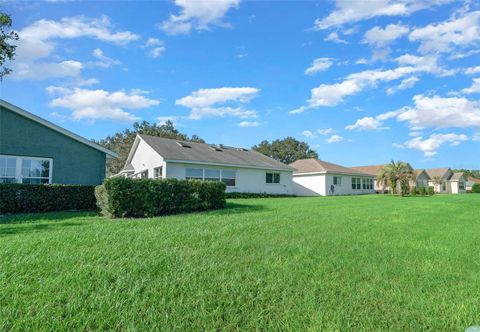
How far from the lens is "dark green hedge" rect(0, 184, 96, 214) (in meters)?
12.0

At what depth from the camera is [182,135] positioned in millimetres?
52188

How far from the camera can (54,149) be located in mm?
15883

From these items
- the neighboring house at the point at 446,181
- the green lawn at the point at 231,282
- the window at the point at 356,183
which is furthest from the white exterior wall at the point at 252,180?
the neighboring house at the point at 446,181

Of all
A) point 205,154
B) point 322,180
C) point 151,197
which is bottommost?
point 151,197

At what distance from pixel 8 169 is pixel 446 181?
215 feet

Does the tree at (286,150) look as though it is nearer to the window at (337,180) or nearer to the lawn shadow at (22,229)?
the window at (337,180)

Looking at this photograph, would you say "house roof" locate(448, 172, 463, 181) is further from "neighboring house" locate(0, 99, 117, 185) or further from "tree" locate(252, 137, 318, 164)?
"neighboring house" locate(0, 99, 117, 185)

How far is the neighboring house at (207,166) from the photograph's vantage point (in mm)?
23281

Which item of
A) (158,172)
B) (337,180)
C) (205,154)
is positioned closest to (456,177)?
(337,180)

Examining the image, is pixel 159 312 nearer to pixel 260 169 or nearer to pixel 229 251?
pixel 229 251

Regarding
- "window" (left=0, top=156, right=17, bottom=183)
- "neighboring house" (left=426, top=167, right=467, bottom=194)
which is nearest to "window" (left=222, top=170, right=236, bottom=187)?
"window" (left=0, top=156, right=17, bottom=183)

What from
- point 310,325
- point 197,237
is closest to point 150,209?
point 197,237

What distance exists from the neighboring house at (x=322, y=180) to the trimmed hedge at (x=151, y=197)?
72.0 ft

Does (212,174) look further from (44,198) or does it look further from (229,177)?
(44,198)
